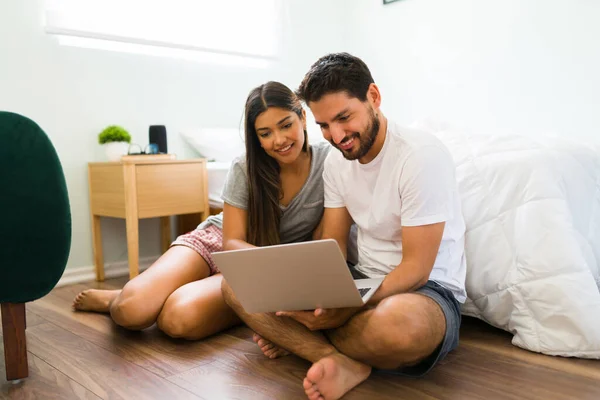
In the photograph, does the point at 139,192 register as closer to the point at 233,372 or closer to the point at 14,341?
the point at 14,341

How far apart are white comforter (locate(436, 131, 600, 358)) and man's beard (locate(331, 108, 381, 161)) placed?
18.1 inches

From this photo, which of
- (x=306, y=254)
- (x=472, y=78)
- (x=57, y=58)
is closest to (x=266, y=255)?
(x=306, y=254)

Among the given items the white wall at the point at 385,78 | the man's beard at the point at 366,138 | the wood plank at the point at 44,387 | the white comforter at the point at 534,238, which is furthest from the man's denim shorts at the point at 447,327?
the white wall at the point at 385,78

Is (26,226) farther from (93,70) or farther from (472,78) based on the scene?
(472,78)

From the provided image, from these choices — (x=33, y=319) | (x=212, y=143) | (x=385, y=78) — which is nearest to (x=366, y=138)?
(x=33, y=319)

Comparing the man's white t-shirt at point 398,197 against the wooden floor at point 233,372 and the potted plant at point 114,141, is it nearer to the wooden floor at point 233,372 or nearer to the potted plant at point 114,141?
the wooden floor at point 233,372

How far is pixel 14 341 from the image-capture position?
134 centimetres

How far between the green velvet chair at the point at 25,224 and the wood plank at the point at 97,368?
15 centimetres

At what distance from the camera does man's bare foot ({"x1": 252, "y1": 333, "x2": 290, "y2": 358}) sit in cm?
145

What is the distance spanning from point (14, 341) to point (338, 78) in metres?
1.04

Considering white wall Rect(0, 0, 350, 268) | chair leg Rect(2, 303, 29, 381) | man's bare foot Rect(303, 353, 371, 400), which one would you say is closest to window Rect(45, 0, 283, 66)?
white wall Rect(0, 0, 350, 268)

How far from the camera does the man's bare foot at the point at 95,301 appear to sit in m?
2.00

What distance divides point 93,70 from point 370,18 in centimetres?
198

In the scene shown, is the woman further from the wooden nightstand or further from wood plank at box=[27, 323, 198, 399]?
the wooden nightstand
